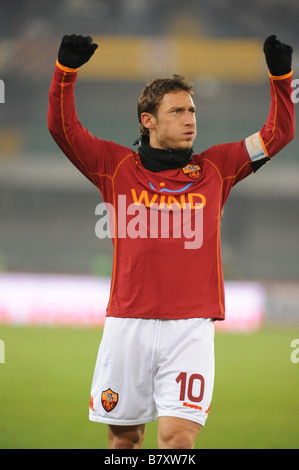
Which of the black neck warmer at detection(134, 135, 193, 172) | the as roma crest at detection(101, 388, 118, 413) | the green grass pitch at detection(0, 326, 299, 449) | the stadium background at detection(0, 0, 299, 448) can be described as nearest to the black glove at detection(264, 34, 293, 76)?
the black neck warmer at detection(134, 135, 193, 172)

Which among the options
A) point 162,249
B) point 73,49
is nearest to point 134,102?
point 73,49

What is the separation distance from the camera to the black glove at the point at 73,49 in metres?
2.75

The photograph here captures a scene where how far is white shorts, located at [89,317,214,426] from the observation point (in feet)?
8.89

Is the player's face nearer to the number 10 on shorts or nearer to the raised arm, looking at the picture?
the raised arm

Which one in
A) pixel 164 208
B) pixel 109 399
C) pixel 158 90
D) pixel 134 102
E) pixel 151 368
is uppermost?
pixel 134 102

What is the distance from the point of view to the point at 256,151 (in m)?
3.01

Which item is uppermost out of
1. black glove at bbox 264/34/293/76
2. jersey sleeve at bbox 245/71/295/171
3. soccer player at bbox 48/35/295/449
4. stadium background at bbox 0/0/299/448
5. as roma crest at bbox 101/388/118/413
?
stadium background at bbox 0/0/299/448

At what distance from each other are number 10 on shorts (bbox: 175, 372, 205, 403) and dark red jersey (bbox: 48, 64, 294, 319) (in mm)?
275

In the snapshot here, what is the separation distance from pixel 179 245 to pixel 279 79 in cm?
92

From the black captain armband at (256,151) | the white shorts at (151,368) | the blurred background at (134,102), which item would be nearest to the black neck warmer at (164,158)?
the black captain armband at (256,151)

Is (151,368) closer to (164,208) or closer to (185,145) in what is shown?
(164,208)

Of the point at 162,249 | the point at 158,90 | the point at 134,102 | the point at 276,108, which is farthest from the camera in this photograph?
the point at 134,102

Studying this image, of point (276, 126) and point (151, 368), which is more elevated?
point (276, 126)

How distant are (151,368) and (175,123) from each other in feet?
3.84
